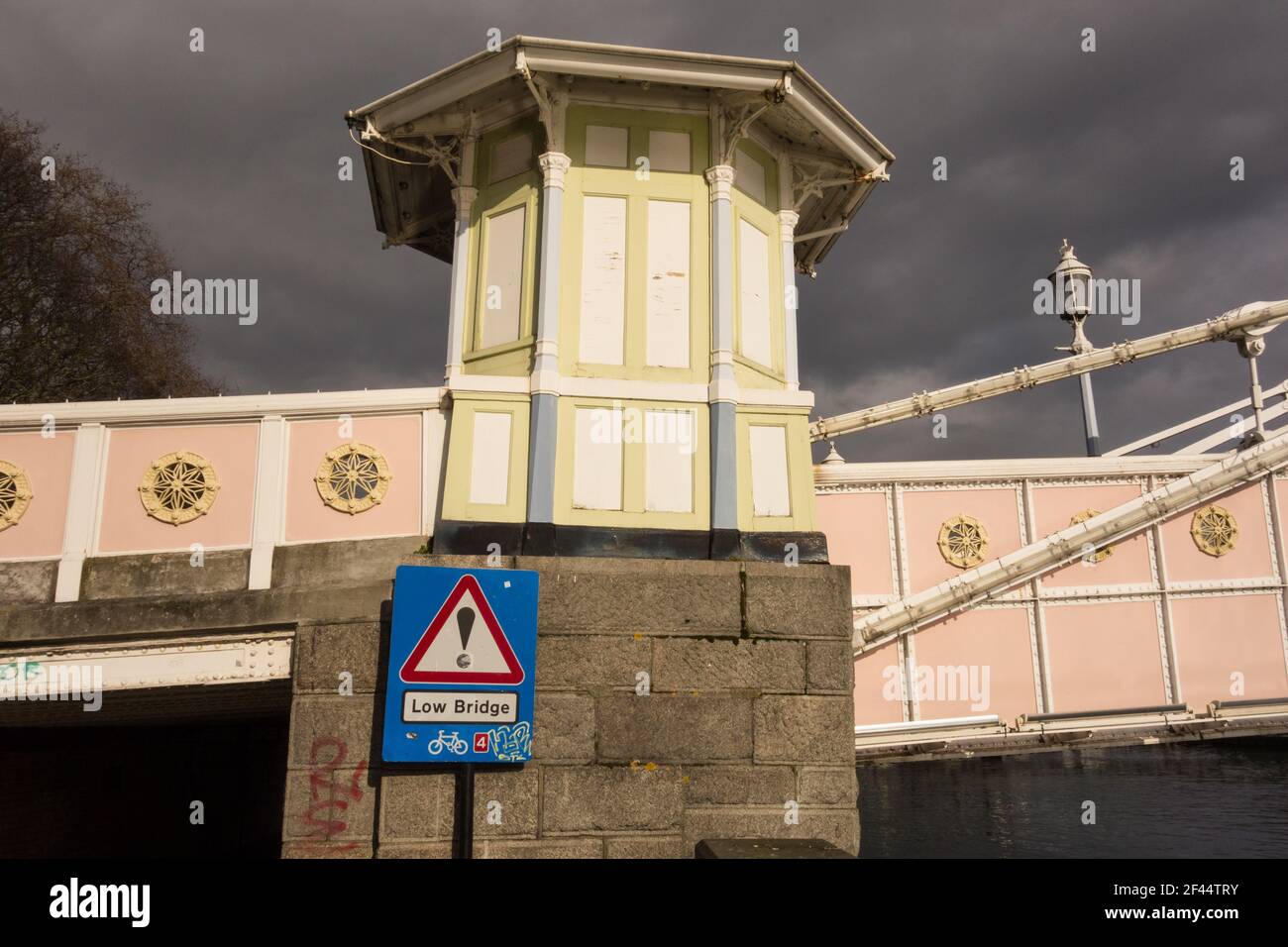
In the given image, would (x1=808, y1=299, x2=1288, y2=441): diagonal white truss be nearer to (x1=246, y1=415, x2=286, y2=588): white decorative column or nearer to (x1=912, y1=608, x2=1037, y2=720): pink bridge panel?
(x1=912, y1=608, x2=1037, y2=720): pink bridge panel

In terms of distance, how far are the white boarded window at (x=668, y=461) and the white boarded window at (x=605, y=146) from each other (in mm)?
2587

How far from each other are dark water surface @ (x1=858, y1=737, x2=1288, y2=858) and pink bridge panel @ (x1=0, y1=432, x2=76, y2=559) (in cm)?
1107

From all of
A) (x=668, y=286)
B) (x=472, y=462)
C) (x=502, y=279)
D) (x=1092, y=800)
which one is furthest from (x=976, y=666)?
(x=502, y=279)

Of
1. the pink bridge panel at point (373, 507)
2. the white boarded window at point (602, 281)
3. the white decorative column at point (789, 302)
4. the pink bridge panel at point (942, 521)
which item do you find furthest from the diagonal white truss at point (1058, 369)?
the pink bridge panel at point (373, 507)

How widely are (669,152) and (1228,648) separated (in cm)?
1088

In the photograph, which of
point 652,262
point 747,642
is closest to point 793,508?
point 747,642

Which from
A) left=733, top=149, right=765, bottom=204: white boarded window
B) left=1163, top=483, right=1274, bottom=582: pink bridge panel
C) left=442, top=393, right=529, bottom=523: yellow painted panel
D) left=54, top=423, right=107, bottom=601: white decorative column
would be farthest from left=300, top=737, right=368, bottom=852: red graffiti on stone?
left=1163, top=483, right=1274, bottom=582: pink bridge panel

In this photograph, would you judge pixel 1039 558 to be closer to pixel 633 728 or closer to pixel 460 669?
pixel 633 728

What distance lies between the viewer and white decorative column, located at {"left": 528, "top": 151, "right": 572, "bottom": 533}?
7.54 meters

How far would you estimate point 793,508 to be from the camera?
→ 312 inches

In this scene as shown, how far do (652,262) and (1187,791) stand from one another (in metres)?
15.1

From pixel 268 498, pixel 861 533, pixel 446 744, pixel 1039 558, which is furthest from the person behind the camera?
pixel 861 533

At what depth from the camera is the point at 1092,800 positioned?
52.8 feet

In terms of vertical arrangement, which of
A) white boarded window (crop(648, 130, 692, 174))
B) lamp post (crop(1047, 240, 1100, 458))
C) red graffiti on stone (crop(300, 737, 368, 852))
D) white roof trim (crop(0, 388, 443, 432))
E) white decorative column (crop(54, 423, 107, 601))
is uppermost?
lamp post (crop(1047, 240, 1100, 458))
